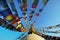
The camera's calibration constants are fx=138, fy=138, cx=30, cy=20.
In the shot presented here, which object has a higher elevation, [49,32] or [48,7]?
[48,7]

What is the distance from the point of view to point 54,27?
32.5 inches

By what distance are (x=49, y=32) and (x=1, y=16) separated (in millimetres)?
294

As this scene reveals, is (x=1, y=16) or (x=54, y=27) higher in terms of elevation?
(x=1, y=16)

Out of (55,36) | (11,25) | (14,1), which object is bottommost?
(55,36)

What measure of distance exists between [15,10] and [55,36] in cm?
28

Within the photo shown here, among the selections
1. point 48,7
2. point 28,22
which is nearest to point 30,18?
point 28,22

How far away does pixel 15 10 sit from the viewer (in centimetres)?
78

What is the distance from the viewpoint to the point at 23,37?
2.42ft

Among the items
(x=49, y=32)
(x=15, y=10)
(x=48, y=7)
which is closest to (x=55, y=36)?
(x=49, y=32)

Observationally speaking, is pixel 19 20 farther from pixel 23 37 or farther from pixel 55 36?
pixel 55 36

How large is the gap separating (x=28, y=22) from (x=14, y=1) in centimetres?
14

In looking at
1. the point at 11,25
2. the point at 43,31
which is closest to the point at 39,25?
the point at 43,31

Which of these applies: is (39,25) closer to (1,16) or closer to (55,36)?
(55,36)

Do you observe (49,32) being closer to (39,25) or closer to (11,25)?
(39,25)
